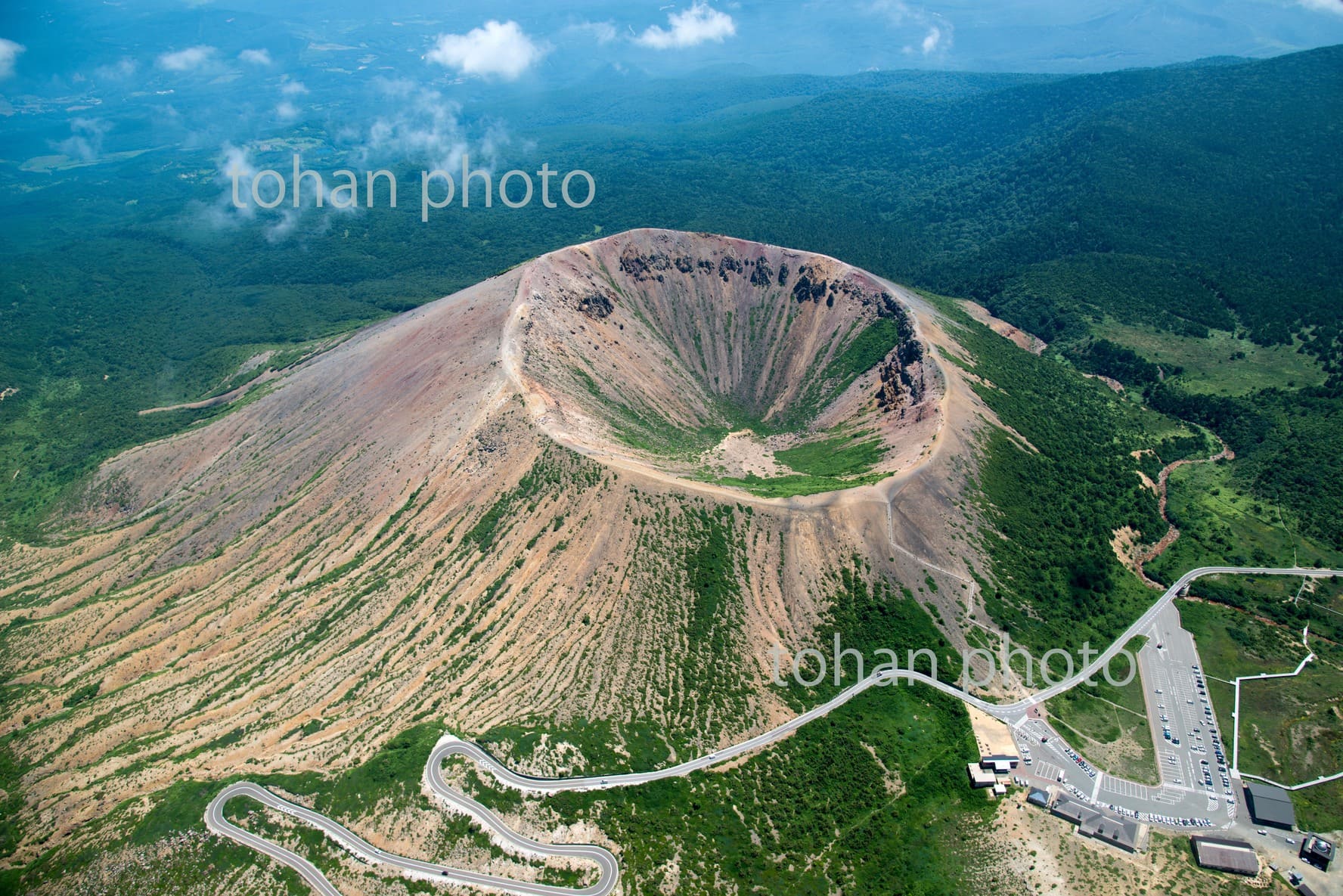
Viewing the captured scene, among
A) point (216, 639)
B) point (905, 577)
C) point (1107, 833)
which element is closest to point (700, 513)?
point (905, 577)

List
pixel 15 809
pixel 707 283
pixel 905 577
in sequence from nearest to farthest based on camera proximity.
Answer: pixel 15 809, pixel 905 577, pixel 707 283

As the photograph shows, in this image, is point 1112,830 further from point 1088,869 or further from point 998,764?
point 998,764

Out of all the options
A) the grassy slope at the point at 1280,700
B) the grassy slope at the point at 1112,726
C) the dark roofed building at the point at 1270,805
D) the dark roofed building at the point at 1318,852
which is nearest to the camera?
the dark roofed building at the point at 1318,852

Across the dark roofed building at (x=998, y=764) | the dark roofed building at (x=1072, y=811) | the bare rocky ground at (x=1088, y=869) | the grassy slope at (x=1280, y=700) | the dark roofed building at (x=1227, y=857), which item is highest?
the grassy slope at (x=1280, y=700)

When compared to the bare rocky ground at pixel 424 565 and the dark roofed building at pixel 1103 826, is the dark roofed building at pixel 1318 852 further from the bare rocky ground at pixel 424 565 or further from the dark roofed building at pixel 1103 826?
the bare rocky ground at pixel 424 565

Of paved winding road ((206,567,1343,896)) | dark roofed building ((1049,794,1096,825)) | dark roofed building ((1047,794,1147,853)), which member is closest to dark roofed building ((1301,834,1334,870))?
dark roofed building ((1047,794,1147,853))

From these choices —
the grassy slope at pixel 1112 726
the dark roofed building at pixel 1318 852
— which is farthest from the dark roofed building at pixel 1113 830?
the dark roofed building at pixel 1318 852

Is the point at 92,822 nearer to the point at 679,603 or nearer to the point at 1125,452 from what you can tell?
the point at 679,603
